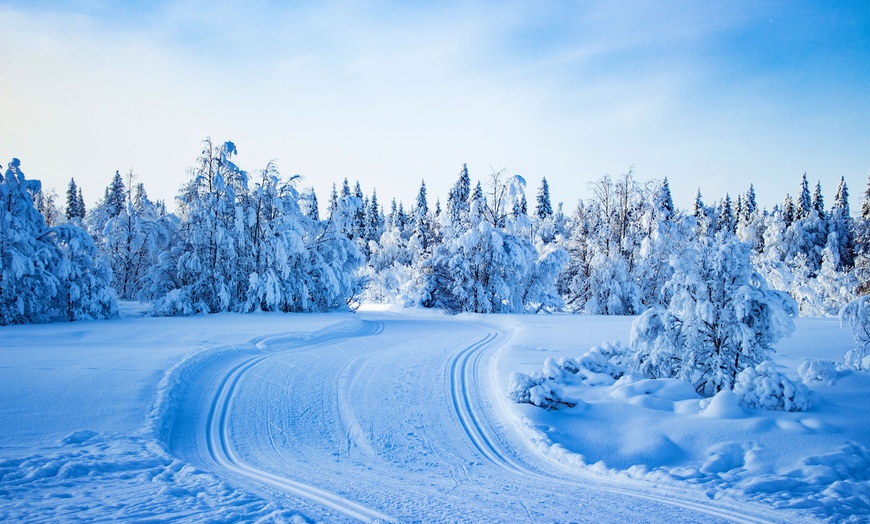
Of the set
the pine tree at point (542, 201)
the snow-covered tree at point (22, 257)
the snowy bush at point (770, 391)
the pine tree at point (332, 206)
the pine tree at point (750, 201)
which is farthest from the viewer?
the pine tree at point (750, 201)

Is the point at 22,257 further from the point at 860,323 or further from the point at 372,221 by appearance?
the point at 372,221

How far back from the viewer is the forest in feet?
56.8

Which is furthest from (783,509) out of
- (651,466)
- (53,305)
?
(53,305)

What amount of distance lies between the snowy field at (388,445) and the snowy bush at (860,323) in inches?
42.6

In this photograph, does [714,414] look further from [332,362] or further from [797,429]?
[332,362]

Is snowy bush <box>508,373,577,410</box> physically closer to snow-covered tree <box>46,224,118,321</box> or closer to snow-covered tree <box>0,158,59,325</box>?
snow-covered tree <box>0,158,59,325</box>

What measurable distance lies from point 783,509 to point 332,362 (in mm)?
8992

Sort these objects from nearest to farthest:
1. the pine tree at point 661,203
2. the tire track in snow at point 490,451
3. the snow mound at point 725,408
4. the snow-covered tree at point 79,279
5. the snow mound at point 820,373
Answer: the tire track in snow at point 490,451, the snow mound at point 725,408, the snow mound at point 820,373, the snow-covered tree at point 79,279, the pine tree at point 661,203

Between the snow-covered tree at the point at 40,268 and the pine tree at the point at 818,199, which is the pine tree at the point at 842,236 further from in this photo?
the snow-covered tree at the point at 40,268

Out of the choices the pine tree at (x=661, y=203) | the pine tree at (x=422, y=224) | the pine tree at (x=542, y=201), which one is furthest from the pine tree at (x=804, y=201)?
the pine tree at (x=422, y=224)

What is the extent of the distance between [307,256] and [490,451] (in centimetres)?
1918

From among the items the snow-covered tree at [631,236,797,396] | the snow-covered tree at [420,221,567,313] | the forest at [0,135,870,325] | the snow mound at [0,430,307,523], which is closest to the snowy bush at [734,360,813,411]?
the snow-covered tree at [631,236,797,396]

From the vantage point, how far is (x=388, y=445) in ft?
21.4

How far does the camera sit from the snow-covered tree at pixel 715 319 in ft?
25.0
